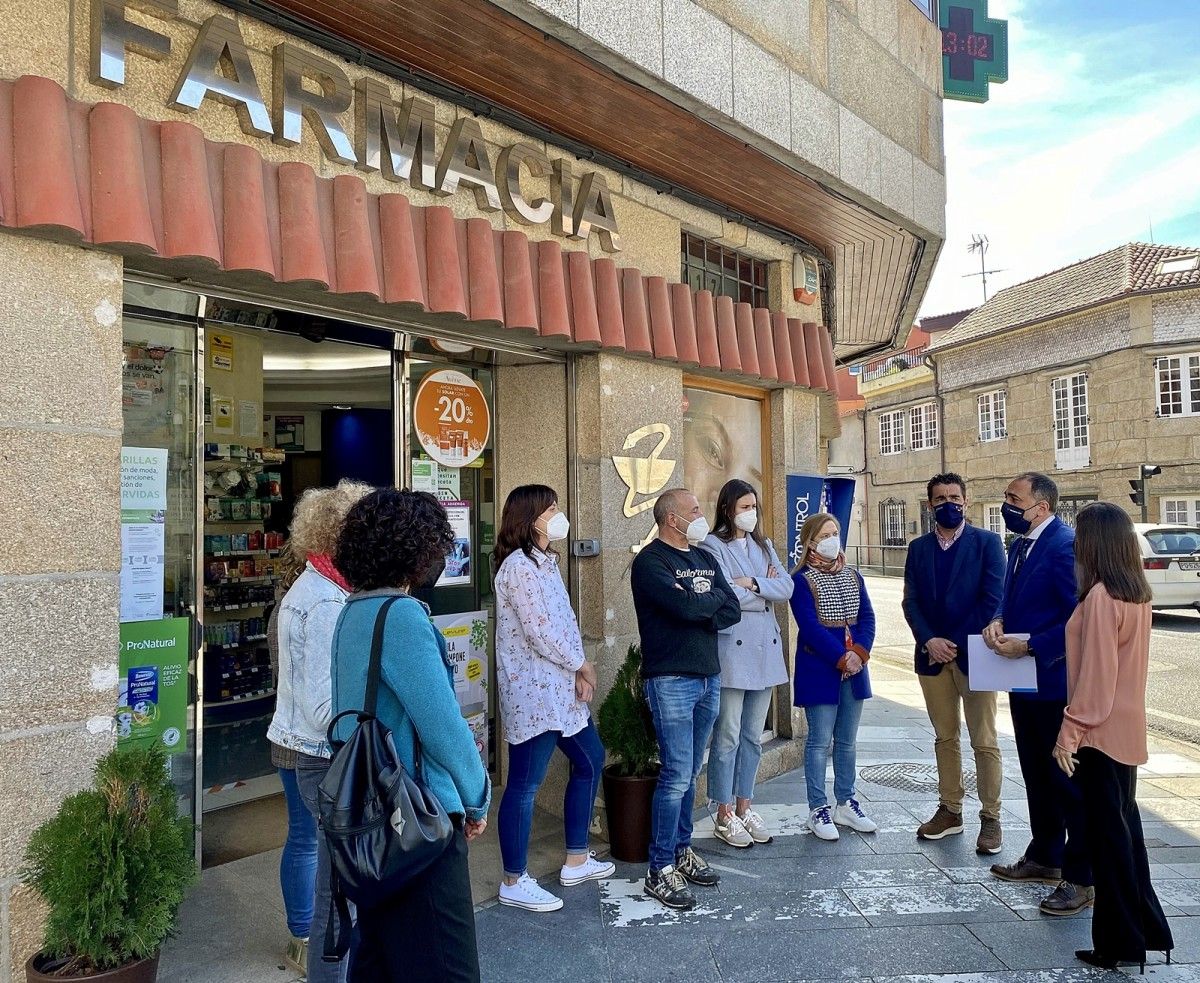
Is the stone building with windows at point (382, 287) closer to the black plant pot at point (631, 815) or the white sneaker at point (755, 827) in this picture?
the black plant pot at point (631, 815)

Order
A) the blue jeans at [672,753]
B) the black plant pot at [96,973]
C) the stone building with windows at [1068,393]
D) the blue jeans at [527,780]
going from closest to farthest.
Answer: the black plant pot at [96,973], the blue jeans at [527,780], the blue jeans at [672,753], the stone building with windows at [1068,393]

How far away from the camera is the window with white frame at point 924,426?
3591cm

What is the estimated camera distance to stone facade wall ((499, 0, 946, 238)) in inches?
182

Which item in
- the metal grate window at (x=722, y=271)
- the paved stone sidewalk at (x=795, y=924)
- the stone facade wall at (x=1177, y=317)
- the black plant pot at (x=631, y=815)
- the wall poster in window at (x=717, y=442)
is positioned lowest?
the paved stone sidewalk at (x=795, y=924)

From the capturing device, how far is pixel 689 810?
464 centimetres

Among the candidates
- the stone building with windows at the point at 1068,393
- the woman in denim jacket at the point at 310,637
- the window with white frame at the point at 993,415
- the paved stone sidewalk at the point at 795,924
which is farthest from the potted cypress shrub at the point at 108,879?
the window with white frame at the point at 993,415

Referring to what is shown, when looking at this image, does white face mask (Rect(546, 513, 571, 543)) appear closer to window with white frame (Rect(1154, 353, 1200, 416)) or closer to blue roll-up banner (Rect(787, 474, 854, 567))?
blue roll-up banner (Rect(787, 474, 854, 567))

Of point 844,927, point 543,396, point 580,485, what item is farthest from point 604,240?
point 844,927

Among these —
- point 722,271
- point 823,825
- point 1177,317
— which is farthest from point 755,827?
point 1177,317

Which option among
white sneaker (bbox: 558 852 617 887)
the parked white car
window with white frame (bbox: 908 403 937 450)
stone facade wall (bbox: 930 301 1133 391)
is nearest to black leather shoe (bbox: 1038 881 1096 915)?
white sneaker (bbox: 558 852 617 887)

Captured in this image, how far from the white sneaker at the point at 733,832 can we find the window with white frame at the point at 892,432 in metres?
35.0

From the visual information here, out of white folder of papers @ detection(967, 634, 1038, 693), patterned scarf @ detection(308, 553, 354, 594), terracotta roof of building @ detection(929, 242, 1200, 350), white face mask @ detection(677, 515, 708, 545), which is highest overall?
terracotta roof of building @ detection(929, 242, 1200, 350)

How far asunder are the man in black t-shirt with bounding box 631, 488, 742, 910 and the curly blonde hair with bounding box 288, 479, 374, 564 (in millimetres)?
1623

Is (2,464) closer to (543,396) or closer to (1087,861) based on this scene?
(543,396)
